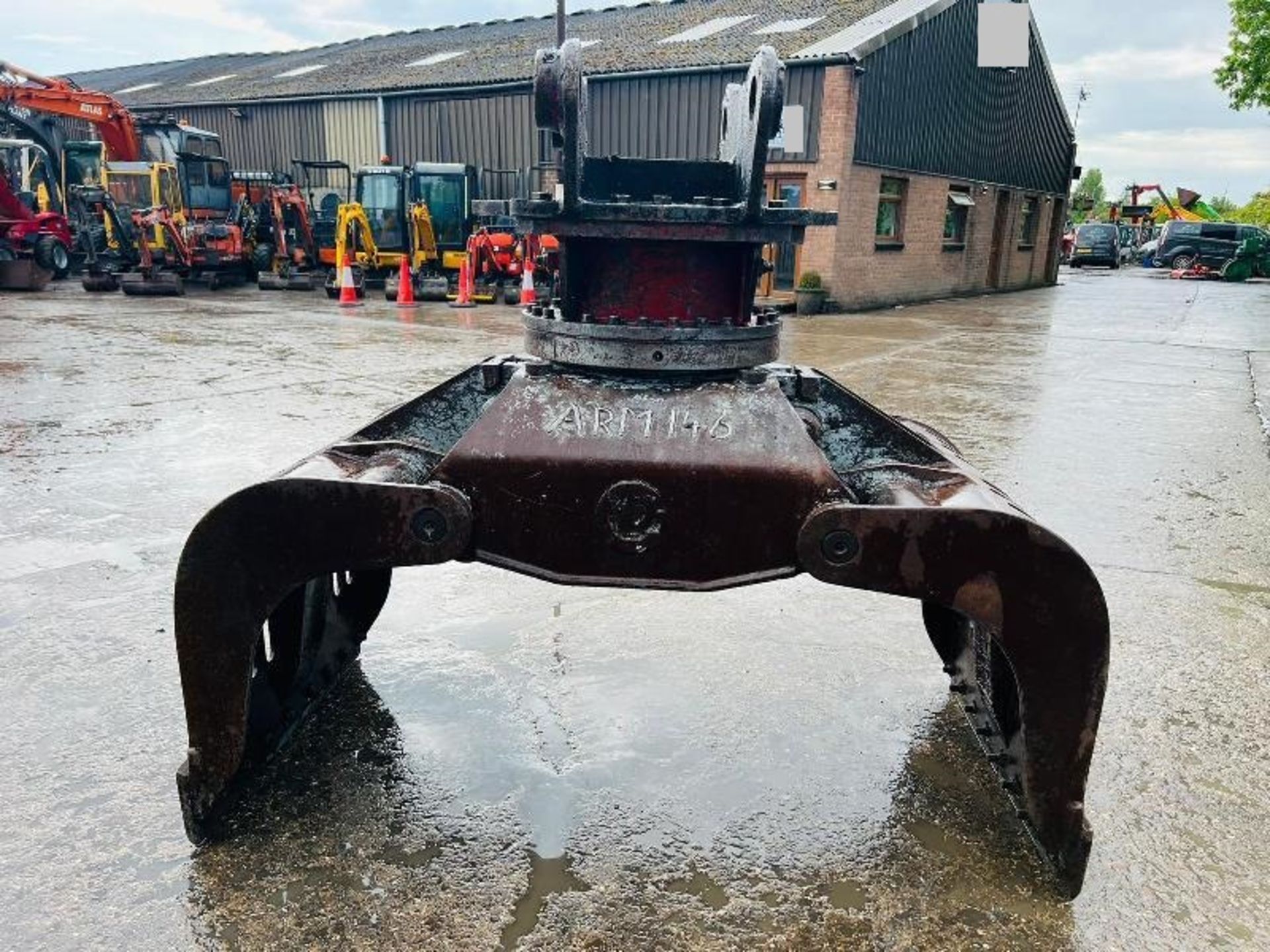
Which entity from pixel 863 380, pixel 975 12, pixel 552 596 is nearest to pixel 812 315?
pixel 863 380

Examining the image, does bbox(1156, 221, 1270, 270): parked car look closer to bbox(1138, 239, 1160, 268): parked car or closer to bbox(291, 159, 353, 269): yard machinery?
bbox(1138, 239, 1160, 268): parked car

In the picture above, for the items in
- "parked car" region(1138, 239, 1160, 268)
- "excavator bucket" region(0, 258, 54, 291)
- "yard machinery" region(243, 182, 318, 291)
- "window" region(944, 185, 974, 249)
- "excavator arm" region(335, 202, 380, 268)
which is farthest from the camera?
"parked car" region(1138, 239, 1160, 268)

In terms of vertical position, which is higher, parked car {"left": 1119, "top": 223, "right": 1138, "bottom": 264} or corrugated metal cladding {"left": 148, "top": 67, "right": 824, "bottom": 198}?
corrugated metal cladding {"left": 148, "top": 67, "right": 824, "bottom": 198}

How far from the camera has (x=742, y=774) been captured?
2.21 m

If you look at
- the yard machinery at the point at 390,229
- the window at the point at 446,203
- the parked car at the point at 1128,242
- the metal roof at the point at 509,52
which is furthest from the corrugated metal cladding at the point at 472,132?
the parked car at the point at 1128,242

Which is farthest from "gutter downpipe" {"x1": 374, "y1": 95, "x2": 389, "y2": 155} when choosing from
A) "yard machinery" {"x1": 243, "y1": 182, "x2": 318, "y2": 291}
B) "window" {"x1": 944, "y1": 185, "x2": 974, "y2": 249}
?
"window" {"x1": 944, "y1": 185, "x2": 974, "y2": 249}

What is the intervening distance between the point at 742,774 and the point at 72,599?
7.73 ft

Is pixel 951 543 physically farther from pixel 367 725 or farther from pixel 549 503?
pixel 367 725

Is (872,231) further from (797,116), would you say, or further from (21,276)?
(21,276)

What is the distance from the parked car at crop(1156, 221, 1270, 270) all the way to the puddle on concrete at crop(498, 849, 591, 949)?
3564cm

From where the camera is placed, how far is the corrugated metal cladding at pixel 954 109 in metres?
15.5

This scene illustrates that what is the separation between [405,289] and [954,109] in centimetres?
1147

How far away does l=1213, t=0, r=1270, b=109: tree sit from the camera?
2706 centimetres

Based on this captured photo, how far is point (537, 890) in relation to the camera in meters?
1.80
